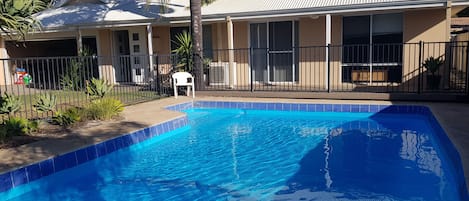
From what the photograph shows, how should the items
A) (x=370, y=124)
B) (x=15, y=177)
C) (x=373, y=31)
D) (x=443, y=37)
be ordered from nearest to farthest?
(x=15, y=177) → (x=370, y=124) → (x=443, y=37) → (x=373, y=31)

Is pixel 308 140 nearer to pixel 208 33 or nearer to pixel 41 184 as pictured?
pixel 41 184

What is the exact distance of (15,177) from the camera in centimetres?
494

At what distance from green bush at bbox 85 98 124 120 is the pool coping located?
119 cm

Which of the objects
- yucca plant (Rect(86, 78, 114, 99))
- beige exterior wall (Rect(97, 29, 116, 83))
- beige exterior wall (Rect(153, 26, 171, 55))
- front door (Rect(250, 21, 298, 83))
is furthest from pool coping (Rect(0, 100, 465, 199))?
beige exterior wall (Rect(97, 29, 116, 83))

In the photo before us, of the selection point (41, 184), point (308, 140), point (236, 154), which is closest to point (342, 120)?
point (308, 140)

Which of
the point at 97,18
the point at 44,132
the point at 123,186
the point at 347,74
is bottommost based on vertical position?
the point at 123,186

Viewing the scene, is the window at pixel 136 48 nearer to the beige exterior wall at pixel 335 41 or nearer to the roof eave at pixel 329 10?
the beige exterior wall at pixel 335 41

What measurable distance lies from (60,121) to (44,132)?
2.04 feet

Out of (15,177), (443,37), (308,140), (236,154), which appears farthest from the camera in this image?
(443,37)

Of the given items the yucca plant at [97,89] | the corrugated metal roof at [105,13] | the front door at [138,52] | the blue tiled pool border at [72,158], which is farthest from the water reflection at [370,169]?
the front door at [138,52]

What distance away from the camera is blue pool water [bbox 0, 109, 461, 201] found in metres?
4.86

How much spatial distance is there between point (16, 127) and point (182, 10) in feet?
29.5

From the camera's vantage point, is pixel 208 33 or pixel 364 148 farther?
pixel 208 33

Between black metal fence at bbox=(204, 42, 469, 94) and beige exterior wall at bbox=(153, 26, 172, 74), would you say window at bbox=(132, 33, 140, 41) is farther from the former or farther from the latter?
black metal fence at bbox=(204, 42, 469, 94)
